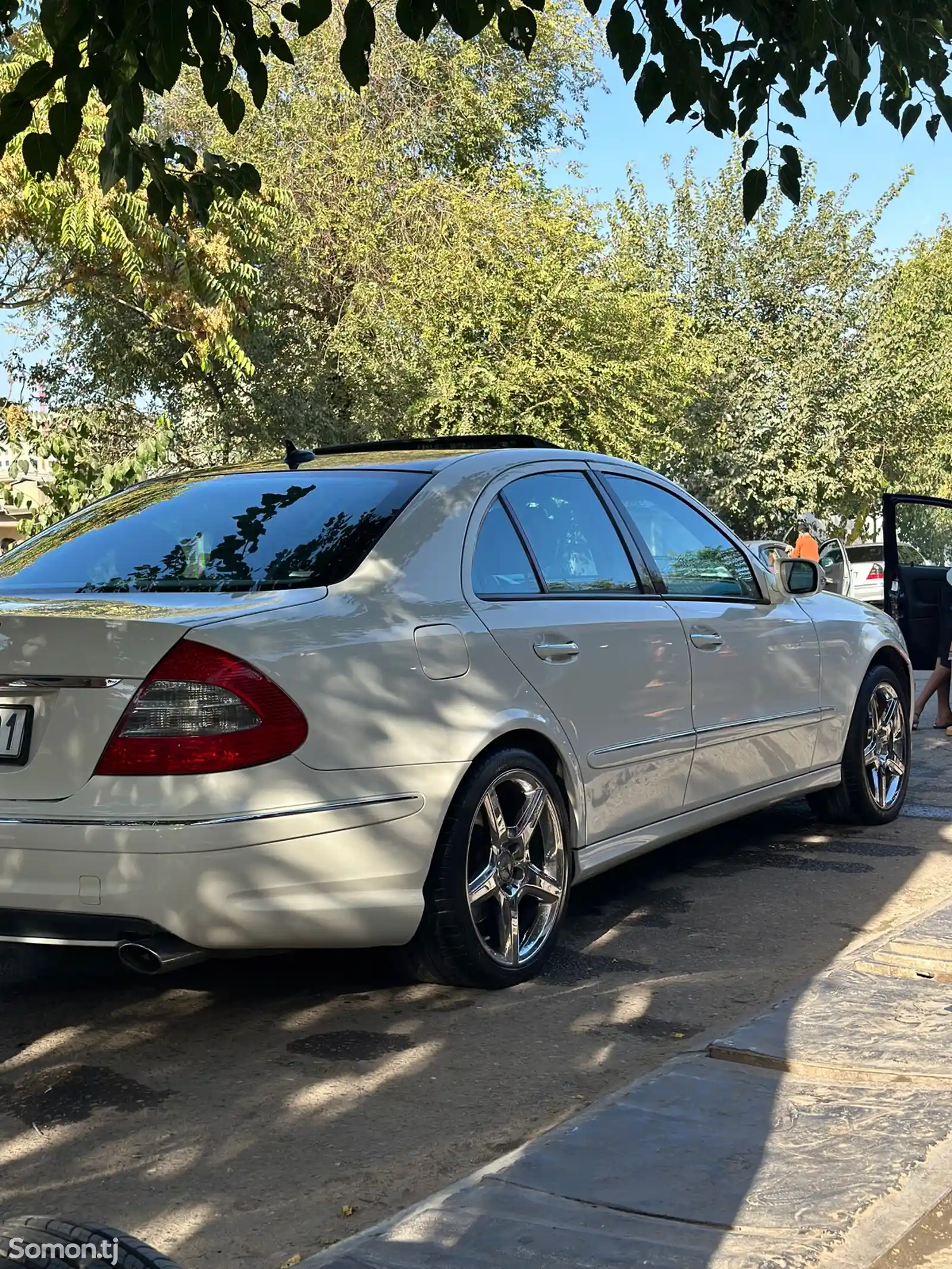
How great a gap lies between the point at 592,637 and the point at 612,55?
2.01m

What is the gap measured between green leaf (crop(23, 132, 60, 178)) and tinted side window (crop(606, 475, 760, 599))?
2187 millimetres

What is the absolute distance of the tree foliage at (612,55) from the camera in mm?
4660

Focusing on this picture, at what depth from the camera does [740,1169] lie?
9.70 feet

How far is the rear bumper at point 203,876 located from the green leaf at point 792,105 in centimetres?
302

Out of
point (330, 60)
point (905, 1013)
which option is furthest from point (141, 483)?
→ point (330, 60)

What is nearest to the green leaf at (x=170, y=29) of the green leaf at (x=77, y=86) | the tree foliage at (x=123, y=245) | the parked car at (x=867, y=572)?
the green leaf at (x=77, y=86)

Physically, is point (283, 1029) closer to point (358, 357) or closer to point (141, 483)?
point (141, 483)

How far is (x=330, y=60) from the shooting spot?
27953mm

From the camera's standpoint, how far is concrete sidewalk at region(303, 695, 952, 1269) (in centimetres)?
261

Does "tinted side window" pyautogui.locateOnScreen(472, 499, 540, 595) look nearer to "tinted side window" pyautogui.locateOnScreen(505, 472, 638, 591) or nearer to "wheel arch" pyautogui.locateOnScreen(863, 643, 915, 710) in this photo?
"tinted side window" pyautogui.locateOnScreen(505, 472, 638, 591)

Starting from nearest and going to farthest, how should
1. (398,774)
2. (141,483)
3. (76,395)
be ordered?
(398,774), (141,483), (76,395)

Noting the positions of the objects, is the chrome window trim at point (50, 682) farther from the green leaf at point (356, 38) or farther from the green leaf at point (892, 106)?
the green leaf at point (892, 106)

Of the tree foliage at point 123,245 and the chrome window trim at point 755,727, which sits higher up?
the tree foliage at point 123,245

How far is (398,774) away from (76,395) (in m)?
27.2
